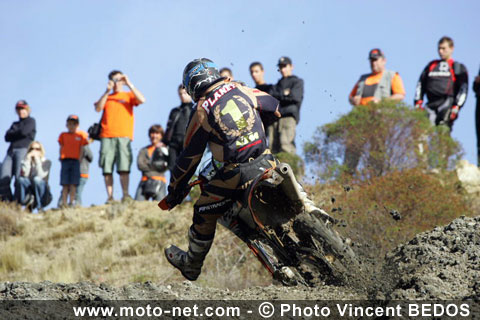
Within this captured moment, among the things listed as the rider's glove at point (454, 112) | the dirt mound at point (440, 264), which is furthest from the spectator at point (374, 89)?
the dirt mound at point (440, 264)

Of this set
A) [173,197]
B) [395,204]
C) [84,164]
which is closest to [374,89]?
[395,204]

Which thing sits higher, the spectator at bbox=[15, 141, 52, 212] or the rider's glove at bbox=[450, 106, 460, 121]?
the rider's glove at bbox=[450, 106, 460, 121]

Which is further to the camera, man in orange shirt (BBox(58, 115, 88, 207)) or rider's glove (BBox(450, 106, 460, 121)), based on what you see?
man in orange shirt (BBox(58, 115, 88, 207))

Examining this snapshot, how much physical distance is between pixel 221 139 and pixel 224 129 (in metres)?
0.10

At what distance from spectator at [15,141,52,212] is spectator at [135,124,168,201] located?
2.09m

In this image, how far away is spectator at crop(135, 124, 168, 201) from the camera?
45.0 ft

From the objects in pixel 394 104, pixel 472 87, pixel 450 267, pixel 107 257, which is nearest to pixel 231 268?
pixel 107 257

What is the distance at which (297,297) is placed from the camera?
245 inches

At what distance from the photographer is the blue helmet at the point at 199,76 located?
21.4 ft

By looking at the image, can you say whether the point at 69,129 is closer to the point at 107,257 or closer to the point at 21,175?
the point at 21,175

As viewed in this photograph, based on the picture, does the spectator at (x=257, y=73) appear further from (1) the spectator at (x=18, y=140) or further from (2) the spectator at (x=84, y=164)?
(1) the spectator at (x=18, y=140)

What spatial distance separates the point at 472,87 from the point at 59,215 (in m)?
8.96

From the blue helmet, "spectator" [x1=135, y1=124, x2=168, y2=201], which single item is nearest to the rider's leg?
the blue helmet

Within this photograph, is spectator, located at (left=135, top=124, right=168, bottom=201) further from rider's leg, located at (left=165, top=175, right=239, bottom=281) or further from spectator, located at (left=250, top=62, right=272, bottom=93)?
rider's leg, located at (left=165, top=175, right=239, bottom=281)
